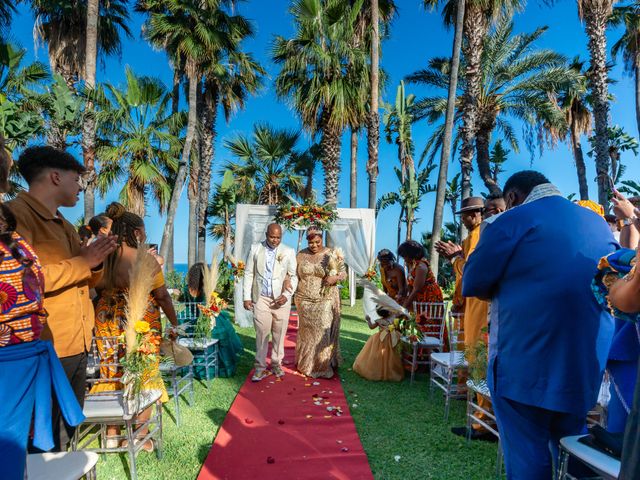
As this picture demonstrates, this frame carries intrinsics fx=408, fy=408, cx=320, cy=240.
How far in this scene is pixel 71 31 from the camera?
12219 mm

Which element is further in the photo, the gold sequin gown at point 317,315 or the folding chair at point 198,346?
the gold sequin gown at point 317,315

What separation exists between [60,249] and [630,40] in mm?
19473

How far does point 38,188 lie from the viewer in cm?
226

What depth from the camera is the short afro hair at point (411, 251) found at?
5.65 metres

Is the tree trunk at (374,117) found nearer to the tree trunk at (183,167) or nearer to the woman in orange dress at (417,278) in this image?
the tree trunk at (183,167)

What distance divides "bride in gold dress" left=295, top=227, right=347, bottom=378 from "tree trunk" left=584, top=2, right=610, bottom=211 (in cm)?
1200

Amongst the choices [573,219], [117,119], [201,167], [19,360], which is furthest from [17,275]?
[201,167]

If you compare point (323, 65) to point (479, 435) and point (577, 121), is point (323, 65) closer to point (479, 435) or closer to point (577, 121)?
point (479, 435)

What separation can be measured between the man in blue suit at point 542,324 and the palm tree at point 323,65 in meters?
12.3

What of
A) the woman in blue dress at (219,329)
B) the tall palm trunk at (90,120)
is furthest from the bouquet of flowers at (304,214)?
the tall palm trunk at (90,120)

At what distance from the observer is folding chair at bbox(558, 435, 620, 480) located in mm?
1624

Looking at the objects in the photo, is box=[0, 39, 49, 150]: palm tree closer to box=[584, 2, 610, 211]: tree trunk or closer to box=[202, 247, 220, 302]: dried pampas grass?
box=[202, 247, 220, 302]: dried pampas grass

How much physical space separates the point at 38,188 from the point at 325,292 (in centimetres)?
408

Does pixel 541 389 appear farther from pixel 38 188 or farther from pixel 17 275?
pixel 38 188
